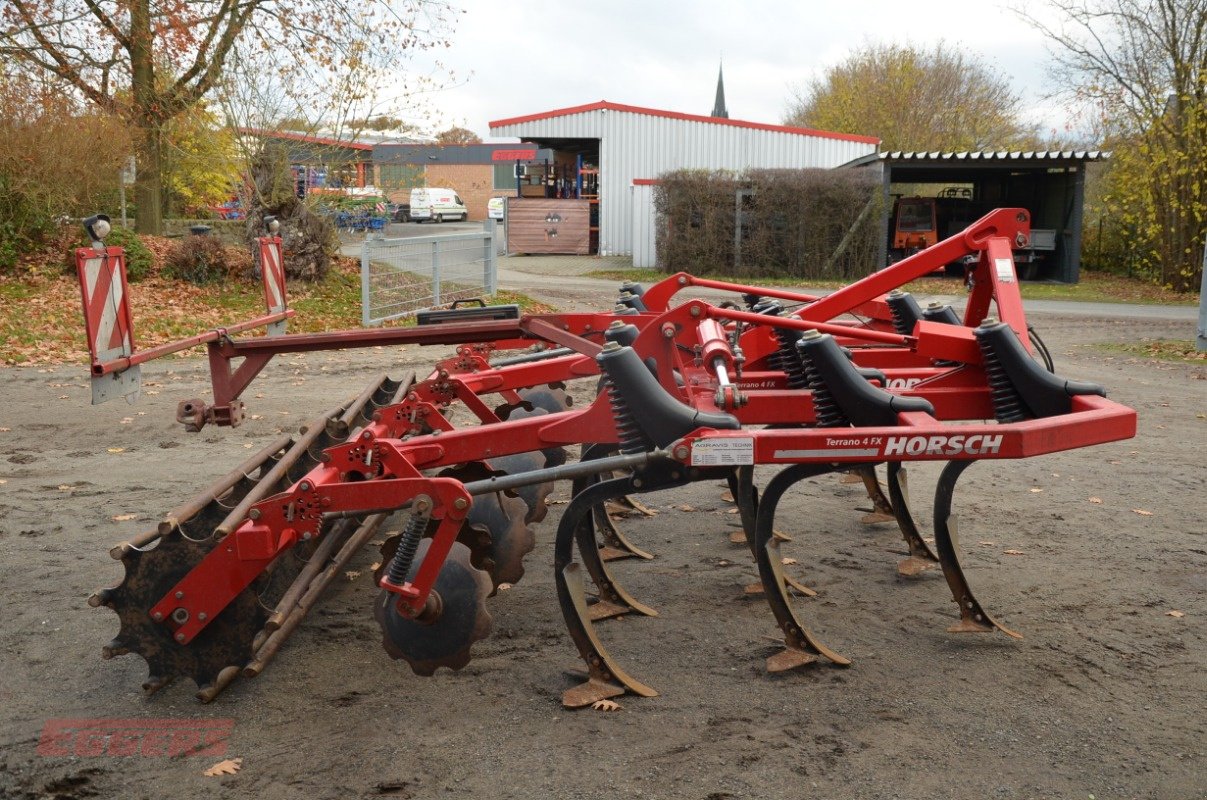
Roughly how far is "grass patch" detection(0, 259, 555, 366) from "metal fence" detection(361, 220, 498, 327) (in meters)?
A: 0.28

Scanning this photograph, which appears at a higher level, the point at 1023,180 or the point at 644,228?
the point at 1023,180

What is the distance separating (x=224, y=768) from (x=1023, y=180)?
29290mm

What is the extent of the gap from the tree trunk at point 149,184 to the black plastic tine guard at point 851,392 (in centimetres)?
1800

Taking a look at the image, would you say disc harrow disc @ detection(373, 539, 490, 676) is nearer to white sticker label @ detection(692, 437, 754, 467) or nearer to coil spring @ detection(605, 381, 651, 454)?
coil spring @ detection(605, 381, 651, 454)

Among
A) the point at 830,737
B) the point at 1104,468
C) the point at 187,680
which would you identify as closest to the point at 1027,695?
the point at 830,737

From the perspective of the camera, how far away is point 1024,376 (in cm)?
451

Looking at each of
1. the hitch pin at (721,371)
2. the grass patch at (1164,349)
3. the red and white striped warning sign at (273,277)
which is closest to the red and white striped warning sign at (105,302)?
the red and white striped warning sign at (273,277)

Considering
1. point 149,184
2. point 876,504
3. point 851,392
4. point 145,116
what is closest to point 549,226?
point 149,184

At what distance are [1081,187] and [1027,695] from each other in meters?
23.2

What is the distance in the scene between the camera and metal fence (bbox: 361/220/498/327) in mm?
15938

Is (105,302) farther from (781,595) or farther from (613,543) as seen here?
(781,595)

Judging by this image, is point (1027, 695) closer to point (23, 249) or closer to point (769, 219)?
point (23, 249)

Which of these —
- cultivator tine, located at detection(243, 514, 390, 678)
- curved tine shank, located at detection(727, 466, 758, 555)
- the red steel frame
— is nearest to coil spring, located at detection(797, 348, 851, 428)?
the red steel frame

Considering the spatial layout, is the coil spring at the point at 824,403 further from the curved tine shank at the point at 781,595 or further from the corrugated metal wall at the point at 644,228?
the corrugated metal wall at the point at 644,228
